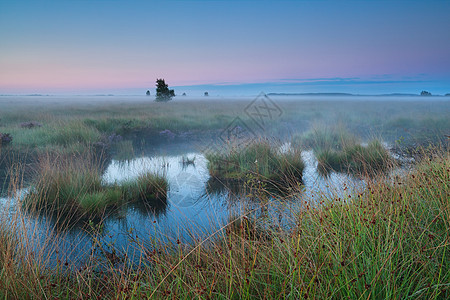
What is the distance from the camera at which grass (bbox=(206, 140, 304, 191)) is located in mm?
6916

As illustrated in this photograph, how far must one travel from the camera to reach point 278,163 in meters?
7.25

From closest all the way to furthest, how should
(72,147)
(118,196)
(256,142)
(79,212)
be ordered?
(79,212) < (118,196) < (256,142) < (72,147)

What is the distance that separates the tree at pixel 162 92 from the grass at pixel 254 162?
28.8m

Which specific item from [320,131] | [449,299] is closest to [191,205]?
[449,299]

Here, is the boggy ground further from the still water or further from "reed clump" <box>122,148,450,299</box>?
the still water

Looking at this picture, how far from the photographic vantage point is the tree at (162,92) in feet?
114

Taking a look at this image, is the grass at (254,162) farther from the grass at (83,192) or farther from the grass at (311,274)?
the grass at (311,274)

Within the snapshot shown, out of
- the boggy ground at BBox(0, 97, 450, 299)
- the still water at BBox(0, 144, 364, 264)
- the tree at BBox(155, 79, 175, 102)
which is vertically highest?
the tree at BBox(155, 79, 175, 102)

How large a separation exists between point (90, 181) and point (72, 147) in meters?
3.98

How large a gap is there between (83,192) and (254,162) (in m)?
3.62

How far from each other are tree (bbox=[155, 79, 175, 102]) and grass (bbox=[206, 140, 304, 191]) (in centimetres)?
2878

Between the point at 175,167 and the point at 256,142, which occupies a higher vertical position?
the point at 256,142

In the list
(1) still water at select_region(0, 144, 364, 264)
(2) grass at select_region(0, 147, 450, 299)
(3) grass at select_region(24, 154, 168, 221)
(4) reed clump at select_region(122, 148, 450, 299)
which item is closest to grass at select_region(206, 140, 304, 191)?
(1) still water at select_region(0, 144, 364, 264)

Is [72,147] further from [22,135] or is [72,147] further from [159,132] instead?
[159,132]
